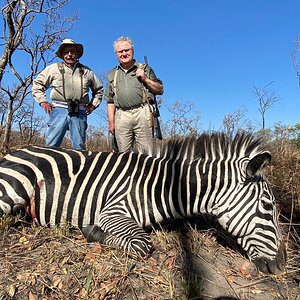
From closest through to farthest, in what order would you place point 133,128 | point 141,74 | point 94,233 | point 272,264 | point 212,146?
point 272,264
point 94,233
point 212,146
point 141,74
point 133,128

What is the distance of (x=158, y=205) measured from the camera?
259 cm

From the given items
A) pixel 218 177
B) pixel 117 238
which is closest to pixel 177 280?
pixel 117 238

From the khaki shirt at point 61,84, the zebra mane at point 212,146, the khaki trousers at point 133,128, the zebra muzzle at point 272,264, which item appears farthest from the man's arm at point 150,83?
the zebra muzzle at point 272,264

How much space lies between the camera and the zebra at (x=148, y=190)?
2.31 metres

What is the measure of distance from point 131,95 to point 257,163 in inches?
81.8

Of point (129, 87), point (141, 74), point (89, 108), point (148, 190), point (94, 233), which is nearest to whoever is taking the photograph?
point (94, 233)

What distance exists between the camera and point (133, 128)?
13.3 ft

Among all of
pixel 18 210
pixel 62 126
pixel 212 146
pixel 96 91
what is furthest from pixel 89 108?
pixel 212 146

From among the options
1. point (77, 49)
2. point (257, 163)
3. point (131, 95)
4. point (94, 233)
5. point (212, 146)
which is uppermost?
point (77, 49)

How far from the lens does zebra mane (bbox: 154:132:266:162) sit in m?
2.69

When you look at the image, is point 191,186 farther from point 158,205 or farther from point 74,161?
point 74,161

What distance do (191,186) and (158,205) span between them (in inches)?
12.3

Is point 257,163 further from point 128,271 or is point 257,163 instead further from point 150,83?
point 150,83

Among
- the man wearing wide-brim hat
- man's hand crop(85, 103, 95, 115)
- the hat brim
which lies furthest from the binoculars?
the hat brim
